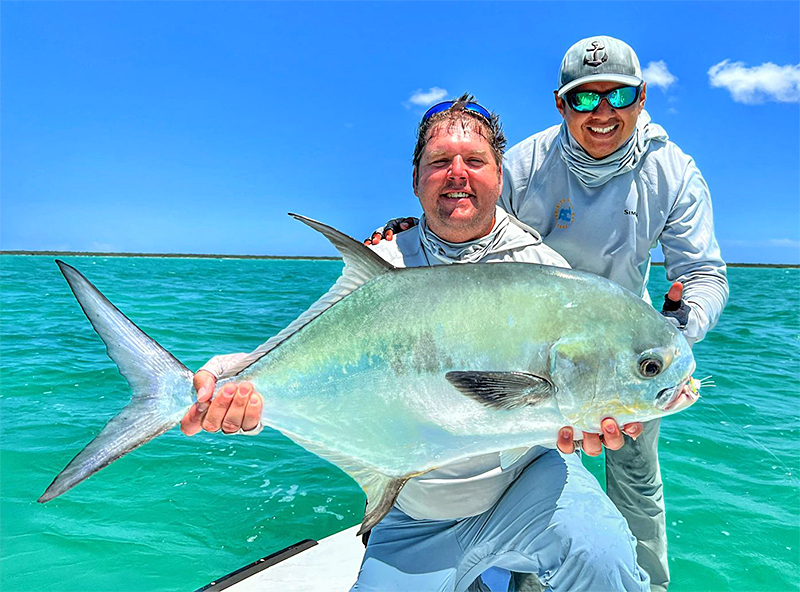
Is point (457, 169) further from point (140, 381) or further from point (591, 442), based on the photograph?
point (140, 381)

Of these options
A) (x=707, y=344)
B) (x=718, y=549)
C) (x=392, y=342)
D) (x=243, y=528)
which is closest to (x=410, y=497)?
(x=392, y=342)

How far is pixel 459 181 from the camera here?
86.5 inches

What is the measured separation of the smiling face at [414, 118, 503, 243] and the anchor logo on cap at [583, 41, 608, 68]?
805mm

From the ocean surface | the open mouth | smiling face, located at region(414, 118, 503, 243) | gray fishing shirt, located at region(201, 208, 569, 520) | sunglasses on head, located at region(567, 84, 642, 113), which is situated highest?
sunglasses on head, located at region(567, 84, 642, 113)

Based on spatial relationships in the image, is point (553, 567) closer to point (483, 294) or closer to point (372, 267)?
point (483, 294)

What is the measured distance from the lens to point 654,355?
1665 mm

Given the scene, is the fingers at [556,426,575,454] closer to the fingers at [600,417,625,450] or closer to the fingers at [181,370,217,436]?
the fingers at [600,417,625,450]

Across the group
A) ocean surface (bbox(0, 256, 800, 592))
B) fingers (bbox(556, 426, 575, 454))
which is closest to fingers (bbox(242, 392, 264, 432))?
fingers (bbox(556, 426, 575, 454))

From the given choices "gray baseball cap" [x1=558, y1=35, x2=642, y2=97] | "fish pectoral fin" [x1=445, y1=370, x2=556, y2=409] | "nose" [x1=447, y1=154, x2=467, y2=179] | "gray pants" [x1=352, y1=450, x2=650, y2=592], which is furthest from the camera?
"gray baseball cap" [x1=558, y1=35, x2=642, y2=97]

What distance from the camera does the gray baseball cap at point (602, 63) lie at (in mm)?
2691

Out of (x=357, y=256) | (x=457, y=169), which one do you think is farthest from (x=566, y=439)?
(x=457, y=169)

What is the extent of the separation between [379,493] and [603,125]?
6.49ft

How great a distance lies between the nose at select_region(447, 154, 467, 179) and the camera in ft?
7.21

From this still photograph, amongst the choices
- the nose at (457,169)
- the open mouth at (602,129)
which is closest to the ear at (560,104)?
the open mouth at (602,129)
